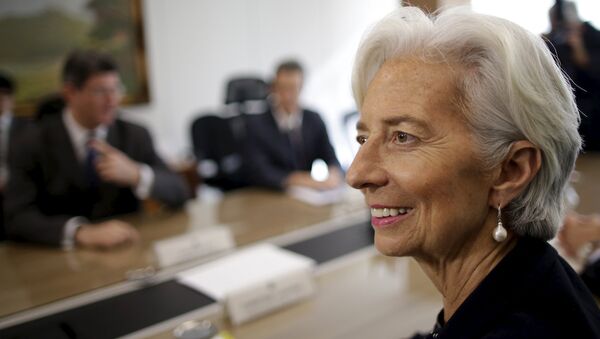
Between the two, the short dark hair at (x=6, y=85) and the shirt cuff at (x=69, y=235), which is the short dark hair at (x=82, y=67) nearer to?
the shirt cuff at (x=69, y=235)

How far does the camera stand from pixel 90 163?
88.7 inches

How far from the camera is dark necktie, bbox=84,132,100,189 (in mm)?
2238

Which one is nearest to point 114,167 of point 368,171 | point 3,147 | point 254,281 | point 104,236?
point 104,236

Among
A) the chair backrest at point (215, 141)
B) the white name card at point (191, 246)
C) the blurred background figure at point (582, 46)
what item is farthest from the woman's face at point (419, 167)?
the chair backrest at point (215, 141)

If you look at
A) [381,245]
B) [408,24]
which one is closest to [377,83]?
[408,24]

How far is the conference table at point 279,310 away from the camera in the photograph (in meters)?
1.26

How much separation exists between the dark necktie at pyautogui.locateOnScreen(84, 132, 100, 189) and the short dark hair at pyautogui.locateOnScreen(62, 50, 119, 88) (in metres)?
0.26

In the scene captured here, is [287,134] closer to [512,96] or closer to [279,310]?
[279,310]

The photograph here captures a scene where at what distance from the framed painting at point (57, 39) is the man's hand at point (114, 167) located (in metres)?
2.39

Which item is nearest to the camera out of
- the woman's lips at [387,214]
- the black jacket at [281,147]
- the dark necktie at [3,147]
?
the woman's lips at [387,214]

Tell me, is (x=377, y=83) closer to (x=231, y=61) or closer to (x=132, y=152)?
(x=132, y=152)

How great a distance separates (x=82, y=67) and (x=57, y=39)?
2.65m

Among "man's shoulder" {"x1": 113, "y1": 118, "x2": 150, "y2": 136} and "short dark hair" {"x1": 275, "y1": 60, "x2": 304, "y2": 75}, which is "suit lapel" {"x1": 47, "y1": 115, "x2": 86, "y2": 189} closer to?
"man's shoulder" {"x1": 113, "y1": 118, "x2": 150, "y2": 136}

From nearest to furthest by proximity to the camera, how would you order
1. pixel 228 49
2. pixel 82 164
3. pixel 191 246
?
1. pixel 191 246
2. pixel 82 164
3. pixel 228 49
